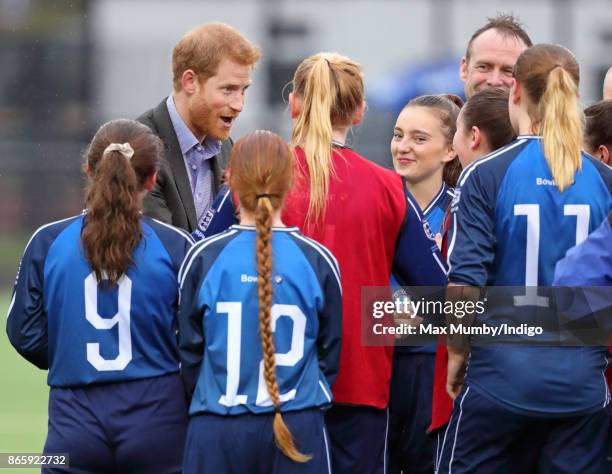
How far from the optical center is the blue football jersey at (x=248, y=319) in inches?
156

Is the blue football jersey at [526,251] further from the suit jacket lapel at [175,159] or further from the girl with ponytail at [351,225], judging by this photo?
the suit jacket lapel at [175,159]

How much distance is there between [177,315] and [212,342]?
32 cm

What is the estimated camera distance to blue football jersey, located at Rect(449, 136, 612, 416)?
410 centimetres

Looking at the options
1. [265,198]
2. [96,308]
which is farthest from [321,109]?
[96,308]

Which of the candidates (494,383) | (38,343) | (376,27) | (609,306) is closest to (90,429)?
(38,343)

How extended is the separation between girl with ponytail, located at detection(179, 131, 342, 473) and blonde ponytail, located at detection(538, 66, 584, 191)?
2.75 ft

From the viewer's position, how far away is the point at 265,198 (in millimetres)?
4035

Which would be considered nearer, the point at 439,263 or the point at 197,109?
the point at 439,263

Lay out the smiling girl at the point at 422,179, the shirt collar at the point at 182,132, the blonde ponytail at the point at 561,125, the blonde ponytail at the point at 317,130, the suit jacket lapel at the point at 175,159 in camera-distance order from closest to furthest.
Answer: the blonde ponytail at the point at 561,125 < the blonde ponytail at the point at 317,130 < the smiling girl at the point at 422,179 < the suit jacket lapel at the point at 175,159 < the shirt collar at the point at 182,132

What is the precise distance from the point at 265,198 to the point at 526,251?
0.90m

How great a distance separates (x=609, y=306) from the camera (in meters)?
4.06

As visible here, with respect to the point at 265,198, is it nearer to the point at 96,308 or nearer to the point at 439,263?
the point at 96,308

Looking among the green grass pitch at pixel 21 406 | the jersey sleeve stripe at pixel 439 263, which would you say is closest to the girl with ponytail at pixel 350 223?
the jersey sleeve stripe at pixel 439 263

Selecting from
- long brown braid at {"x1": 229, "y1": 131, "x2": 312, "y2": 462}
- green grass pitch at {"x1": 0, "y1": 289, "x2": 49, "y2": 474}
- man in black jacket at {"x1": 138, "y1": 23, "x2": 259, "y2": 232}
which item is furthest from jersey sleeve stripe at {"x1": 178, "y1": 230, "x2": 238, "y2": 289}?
green grass pitch at {"x1": 0, "y1": 289, "x2": 49, "y2": 474}
